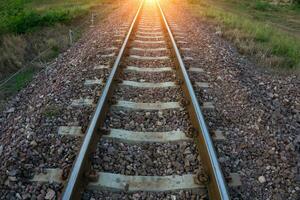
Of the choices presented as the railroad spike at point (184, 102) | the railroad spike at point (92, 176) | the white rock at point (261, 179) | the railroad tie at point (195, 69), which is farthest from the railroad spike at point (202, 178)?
the railroad tie at point (195, 69)

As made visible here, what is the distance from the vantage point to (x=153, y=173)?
3.51m

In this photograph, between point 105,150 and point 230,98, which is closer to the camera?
point 105,150

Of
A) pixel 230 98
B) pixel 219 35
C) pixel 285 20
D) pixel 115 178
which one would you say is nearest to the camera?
pixel 115 178

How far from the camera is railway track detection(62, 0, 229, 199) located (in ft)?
10.6

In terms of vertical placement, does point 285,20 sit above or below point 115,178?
below

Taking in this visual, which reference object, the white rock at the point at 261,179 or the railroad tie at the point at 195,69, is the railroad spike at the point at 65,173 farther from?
the railroad tie at the point at 195,69

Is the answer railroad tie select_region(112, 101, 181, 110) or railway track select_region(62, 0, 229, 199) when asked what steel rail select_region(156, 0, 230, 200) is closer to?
railway track select_region(62, 0, 229, 199)

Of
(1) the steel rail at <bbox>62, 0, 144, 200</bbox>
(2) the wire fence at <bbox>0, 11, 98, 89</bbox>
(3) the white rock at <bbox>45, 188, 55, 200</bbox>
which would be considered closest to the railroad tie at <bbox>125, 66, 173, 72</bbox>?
(1) the steel rail at <bbox>62, 0, 144, 200</bbox>

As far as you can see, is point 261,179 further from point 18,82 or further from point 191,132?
point 18,82

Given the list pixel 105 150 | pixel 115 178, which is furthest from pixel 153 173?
pixel 105 150

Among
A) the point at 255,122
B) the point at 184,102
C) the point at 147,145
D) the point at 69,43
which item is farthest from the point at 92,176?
the point at 69,43

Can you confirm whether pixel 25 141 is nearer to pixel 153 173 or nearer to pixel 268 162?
pixel 153 173

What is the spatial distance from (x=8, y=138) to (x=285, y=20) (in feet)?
76.7

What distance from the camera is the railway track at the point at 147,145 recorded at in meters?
3.24
